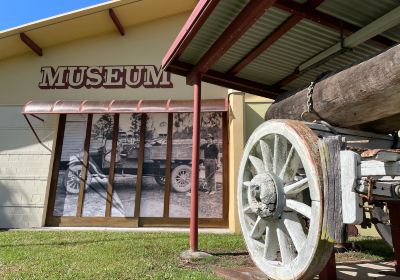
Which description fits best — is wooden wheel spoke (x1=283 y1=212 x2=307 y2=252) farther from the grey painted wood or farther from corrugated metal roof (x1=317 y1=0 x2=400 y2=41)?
corrugated metal roof (x1=317 y1=0 x2=400 y2=41)

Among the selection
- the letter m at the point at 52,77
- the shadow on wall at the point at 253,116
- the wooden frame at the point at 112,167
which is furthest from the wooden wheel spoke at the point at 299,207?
the letter m at the point at 52,77

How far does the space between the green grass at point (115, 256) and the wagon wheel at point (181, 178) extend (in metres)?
2.35

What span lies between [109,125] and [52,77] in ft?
8.34

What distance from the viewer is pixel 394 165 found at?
8.04ft

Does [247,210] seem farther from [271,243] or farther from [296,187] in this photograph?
[296,187]

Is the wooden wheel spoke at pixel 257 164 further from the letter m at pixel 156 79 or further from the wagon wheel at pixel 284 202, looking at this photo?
the letter m at pixel 156 79

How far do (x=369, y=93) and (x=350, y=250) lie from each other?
3.71 m

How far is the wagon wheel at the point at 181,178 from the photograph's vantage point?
377 inches

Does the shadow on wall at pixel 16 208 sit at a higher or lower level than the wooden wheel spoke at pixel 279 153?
lower

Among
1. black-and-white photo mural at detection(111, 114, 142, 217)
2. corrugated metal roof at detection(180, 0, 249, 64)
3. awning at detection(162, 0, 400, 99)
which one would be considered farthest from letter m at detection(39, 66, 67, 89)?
corrugated metal roof at detection(180, 0, 249, 64)

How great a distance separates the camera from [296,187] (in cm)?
304

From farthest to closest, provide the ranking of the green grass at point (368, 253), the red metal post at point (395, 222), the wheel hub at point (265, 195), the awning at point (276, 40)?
1. the green grass at point (368, 253)
2. the awning at point (276, 40)
3. the red metal post at point (395, 222)
4. the wheel hub at point (265, 195)

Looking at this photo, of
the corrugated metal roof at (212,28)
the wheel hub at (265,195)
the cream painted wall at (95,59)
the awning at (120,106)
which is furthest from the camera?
the cream painted wall at (95,59)

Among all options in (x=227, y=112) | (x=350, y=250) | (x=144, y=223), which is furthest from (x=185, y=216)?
(x=350, y=250)
